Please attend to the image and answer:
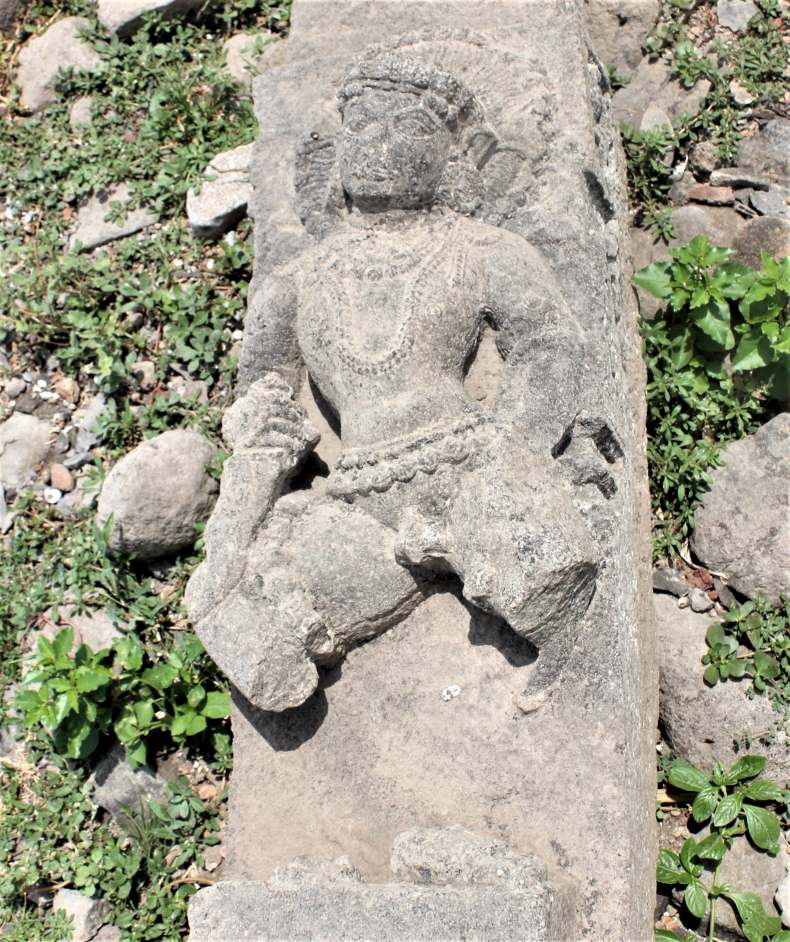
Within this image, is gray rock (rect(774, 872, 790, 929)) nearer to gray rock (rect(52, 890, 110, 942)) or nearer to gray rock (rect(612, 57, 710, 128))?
gray rock (rect(52, 890, 110, 942))

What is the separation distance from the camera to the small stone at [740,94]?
4.66 m

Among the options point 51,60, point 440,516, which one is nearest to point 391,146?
point 440,516

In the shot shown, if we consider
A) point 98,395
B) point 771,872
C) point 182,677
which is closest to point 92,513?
point 98,395

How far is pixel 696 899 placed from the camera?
3.71 meters

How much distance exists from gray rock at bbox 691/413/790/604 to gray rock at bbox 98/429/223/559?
6.05ft

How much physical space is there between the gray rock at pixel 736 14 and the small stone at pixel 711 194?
0.70 metres

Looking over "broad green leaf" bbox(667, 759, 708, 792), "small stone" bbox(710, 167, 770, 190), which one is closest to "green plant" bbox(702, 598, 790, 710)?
"broad green leaf" bbox(667, 759, 708, 792)

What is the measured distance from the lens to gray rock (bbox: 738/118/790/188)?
14.9 feet

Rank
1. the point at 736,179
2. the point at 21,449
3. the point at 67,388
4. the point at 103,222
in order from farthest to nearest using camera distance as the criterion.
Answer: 1. the point at 103,222
2. the point at 67,388
3. the point at 21,449
4. the point at 736,179

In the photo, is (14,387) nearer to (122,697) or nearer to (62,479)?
(62,479)

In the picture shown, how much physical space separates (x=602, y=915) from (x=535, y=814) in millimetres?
304

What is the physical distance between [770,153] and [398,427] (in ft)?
7.08

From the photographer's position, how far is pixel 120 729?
4.25 m

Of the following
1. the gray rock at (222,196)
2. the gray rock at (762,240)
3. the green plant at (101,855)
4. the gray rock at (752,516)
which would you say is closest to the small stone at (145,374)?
the gray rock at (222,196)
